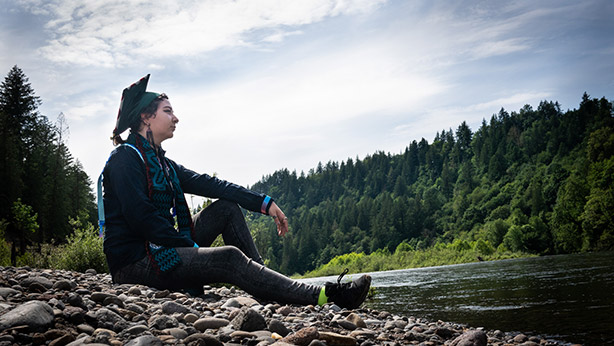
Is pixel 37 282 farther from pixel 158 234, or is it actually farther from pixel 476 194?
pixel 476 194

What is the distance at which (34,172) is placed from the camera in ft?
121

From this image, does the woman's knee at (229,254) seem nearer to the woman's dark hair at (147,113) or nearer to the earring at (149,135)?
the earring at (149,135)

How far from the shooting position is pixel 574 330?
5527mm

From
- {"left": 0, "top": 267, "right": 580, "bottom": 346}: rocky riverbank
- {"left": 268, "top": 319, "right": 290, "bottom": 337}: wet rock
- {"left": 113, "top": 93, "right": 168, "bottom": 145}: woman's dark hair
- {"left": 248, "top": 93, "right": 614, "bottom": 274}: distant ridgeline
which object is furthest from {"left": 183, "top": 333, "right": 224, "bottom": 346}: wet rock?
{"left": 248, "top": 93, "right": 614, "bottom": 274}: distant ridgeline

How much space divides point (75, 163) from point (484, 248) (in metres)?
58.4

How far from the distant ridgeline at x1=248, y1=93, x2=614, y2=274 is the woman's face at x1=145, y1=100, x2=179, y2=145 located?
56.2m

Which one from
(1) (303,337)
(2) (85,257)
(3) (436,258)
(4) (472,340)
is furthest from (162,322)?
(3) (436,258)

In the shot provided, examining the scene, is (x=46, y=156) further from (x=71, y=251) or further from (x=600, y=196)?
(x=600, y=196)

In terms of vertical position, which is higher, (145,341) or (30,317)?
(30,317)

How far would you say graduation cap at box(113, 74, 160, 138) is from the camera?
439cm

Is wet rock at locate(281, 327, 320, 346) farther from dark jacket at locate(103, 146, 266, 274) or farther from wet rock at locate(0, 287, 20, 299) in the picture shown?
wet rock at locate(0, 287, 20, 299)

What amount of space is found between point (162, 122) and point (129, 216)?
41.8 inches

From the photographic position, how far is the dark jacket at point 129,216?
380cm

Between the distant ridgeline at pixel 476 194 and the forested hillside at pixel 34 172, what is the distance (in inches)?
2140
